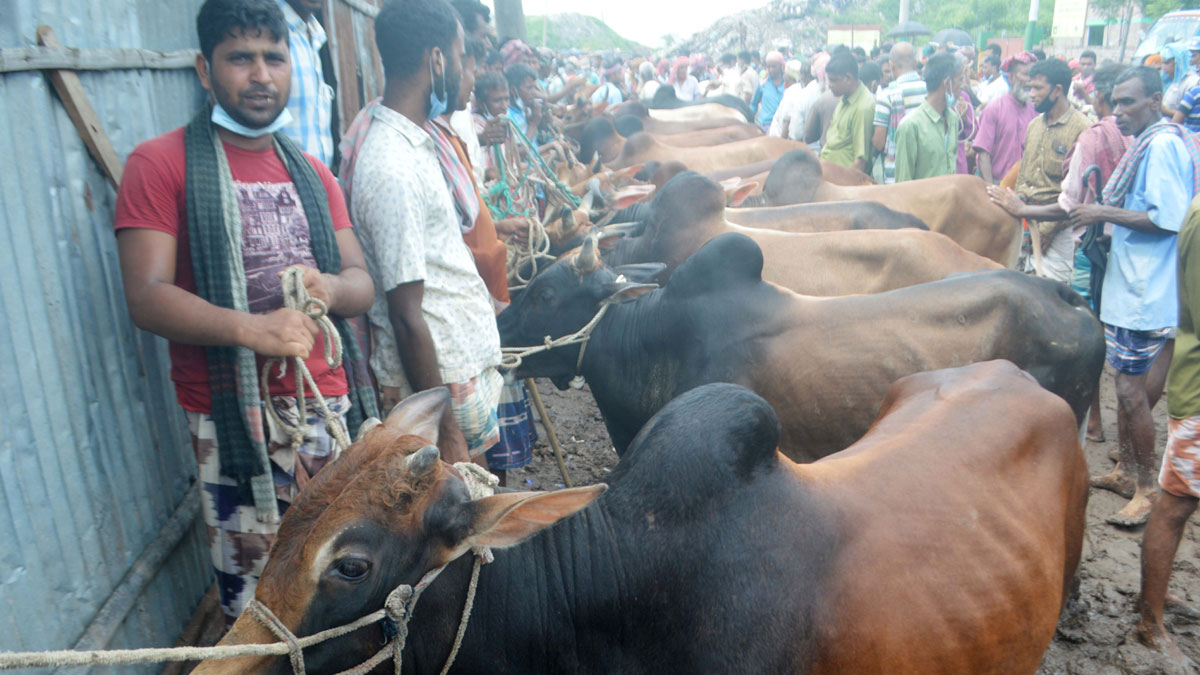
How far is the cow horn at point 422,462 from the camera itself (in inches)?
67.8

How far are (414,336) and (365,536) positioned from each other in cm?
121

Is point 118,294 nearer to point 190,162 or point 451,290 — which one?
point 190,162

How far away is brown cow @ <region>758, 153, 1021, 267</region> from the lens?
6.48 m

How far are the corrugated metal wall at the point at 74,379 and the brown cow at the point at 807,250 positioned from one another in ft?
9.04

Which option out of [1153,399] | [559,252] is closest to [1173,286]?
[1153,399]

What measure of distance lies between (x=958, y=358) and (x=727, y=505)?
182cm

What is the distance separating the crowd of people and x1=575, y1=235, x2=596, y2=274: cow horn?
430 millimetres

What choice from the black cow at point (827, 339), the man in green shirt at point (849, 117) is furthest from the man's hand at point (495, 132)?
the man in green shirt at point (849, 117)

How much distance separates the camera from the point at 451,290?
295 cm

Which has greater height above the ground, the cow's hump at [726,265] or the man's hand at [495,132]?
the man's hand at [495,132]

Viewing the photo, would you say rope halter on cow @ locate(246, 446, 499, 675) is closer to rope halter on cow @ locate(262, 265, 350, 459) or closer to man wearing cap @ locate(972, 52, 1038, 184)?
rope halter on cow @ locate(262, 265, 350, 459)

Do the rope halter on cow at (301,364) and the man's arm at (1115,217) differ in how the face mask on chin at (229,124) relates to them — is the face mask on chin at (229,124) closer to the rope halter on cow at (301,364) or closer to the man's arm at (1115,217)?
the rope halter on cow at (301,364)

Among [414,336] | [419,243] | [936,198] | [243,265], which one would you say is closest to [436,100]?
[419,243]

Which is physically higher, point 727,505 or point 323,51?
point 323,51
